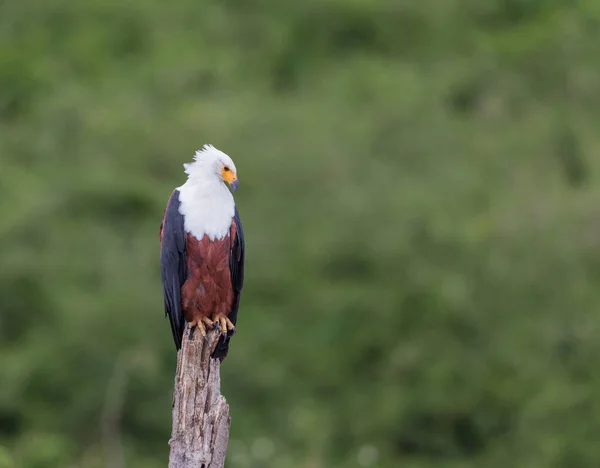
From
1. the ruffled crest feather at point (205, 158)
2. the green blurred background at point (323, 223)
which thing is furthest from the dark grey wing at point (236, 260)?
the green blurred background at point (323, 223)

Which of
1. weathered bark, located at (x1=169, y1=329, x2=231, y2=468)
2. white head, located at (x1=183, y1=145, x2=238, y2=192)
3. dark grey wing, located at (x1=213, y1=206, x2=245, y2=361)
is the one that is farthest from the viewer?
dark grey wing, located at (x1=213, y1=206, x2=245, y2=361)

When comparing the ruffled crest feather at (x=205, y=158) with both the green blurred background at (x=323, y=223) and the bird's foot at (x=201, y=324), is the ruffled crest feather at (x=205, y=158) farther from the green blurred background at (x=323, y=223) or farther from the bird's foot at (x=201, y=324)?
the green blurred background at (x=323, y=223)

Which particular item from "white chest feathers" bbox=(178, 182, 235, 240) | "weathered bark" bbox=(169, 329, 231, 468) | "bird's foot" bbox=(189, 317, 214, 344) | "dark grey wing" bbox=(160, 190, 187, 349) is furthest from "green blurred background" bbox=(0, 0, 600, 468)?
"weathered bark" bbox=(169, 329, 231, 468)

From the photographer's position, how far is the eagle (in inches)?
234

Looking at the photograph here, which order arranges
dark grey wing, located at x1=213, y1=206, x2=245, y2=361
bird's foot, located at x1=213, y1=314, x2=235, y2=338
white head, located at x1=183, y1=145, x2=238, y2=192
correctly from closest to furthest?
bird's foot, located at x1=213, y1=314, x2=235, y2=338, white head, located at x1=183, y1=145, x2=238, y2=192, dark grey wing, located at x1=213, y1=206, x2=245, y2=361

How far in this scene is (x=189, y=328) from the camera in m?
5.82

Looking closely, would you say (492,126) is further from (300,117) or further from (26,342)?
(26,342)

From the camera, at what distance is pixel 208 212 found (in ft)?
19.5

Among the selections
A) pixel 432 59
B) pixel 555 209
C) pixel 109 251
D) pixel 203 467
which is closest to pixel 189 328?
pixel 203 467

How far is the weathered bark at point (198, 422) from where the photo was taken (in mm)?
5105

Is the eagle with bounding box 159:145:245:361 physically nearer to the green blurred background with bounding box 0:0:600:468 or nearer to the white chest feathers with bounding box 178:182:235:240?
the white chest feathers with bounding box 178:182:235:240

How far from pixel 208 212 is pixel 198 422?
49.3 inches


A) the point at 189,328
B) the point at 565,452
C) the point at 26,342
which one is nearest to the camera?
the point at 189,328

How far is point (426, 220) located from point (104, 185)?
332 cm
